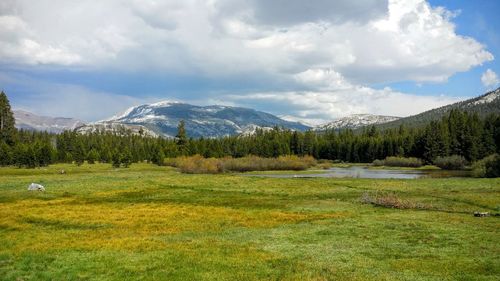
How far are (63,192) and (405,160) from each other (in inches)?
5417

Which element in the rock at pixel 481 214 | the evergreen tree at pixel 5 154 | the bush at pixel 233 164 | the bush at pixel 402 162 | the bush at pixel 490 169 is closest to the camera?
the rock at pixel 481 214

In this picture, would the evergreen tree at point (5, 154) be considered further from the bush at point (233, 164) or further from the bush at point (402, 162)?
the bush at point (402, 162)

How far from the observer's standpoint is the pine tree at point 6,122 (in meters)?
172

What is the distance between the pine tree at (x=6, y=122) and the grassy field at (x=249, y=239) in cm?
13201

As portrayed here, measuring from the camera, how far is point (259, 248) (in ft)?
→ 92.6

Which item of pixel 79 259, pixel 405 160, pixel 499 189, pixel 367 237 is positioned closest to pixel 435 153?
pixel 405 160

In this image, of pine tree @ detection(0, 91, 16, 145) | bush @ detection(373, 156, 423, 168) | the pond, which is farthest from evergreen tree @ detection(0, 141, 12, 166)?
bush @ detection(373, 156, 423, 168)

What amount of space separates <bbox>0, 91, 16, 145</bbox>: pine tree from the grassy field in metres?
132

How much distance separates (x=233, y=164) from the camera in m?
160

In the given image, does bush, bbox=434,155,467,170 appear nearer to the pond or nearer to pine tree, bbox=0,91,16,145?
the pond

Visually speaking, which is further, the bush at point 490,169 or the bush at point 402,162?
the bush at point 402,162

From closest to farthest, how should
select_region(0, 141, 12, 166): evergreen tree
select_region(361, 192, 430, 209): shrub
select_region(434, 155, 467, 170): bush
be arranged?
select_region(361, 192, 430, 209): shrub, select_region(434, 155, 467, 170): bush, select_region(0, 141, 12, 166): evergreen tree

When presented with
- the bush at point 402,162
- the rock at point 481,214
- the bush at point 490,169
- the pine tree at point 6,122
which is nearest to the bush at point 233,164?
the bush at point 402,162

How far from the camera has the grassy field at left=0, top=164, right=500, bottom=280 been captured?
22564 mm
